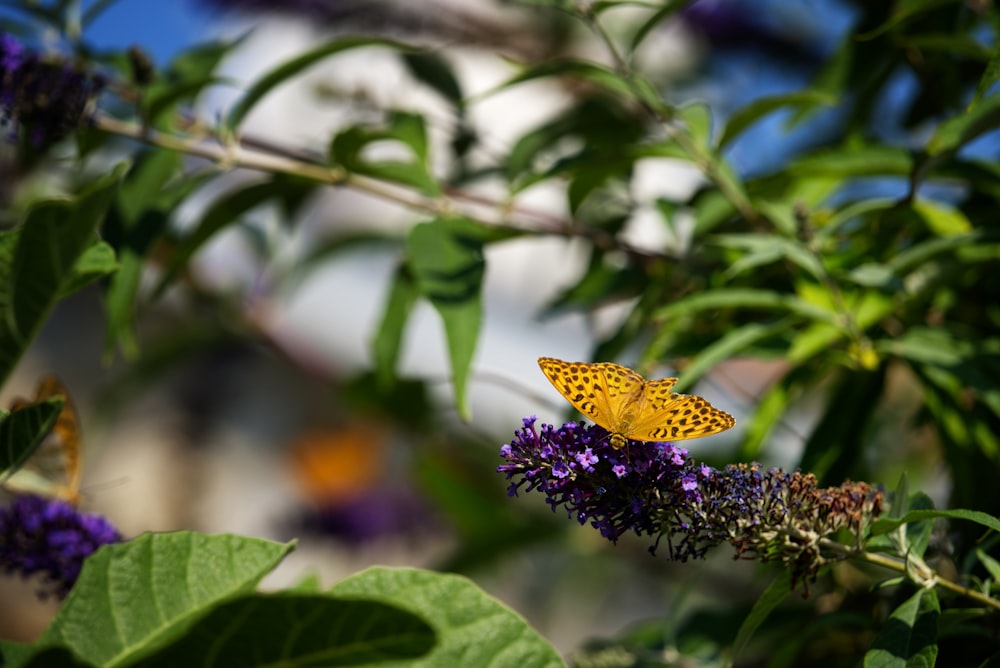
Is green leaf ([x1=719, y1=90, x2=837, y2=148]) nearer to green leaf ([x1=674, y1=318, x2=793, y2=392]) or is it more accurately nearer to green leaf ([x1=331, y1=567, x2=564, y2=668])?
green leaf ([x1=674, y1=318, x2=793, y2=392])

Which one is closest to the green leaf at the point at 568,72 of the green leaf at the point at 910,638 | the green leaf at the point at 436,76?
the green leaf at the point at 436,76

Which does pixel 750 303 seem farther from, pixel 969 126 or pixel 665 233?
pixel 665 233

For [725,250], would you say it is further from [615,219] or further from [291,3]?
[291,3]

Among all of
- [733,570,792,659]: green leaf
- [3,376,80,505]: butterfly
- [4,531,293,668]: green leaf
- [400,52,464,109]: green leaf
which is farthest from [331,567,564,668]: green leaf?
[400,52,464,109]: green leaf

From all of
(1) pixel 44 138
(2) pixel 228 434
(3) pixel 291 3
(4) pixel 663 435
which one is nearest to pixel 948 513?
(4) pixel 663 435

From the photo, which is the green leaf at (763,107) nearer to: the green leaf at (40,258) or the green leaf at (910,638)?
the green leaf at (910,638)

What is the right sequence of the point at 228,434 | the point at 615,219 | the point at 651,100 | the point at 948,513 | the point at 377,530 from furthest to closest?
1. the point at 228,434
2. the point at 377,530
3. the point at 615,219
4. the point at 651,100
5. the point at 948,513

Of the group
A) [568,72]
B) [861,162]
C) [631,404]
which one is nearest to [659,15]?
[568,72]
